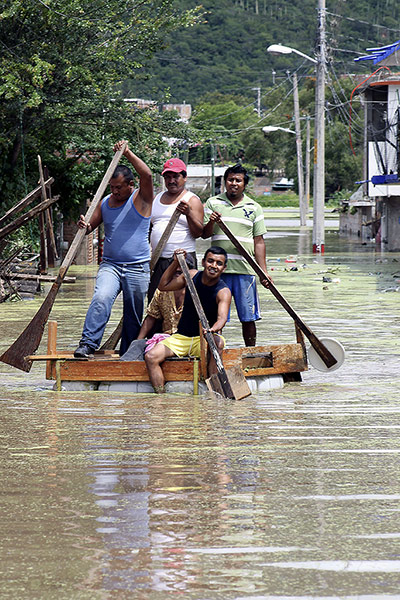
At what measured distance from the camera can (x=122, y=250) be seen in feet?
31.7

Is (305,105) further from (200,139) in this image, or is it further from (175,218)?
(175,218)

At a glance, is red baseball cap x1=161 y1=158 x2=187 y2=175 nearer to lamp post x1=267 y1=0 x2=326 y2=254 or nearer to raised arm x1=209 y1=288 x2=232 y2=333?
raised arm x1=209 y1=288 x2=232 y2=333

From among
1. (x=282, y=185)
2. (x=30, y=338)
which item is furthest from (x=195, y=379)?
(x=282, y=185)

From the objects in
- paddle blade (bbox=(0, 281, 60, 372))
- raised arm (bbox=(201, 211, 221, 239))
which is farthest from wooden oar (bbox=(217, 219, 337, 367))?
paddle blade (bbox=(0, 281, 60, 372))

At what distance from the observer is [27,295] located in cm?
1911

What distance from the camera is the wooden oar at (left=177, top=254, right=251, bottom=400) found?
8.94 metres

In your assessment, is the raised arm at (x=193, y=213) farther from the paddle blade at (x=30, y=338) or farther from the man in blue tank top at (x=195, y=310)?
the paddle blade at (x=30, y=338)

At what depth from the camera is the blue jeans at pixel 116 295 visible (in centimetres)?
953

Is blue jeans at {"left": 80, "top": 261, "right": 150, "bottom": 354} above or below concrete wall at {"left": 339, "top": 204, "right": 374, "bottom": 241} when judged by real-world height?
above

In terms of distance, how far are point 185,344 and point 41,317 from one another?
1.27m

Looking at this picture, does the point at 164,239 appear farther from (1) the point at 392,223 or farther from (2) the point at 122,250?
(1) the point at 392,223

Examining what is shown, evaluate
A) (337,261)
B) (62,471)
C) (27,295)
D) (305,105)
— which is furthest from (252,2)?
(62,471)

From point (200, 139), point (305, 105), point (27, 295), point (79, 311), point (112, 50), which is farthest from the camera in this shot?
point (305, 105)

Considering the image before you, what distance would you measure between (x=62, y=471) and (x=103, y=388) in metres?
2.94
